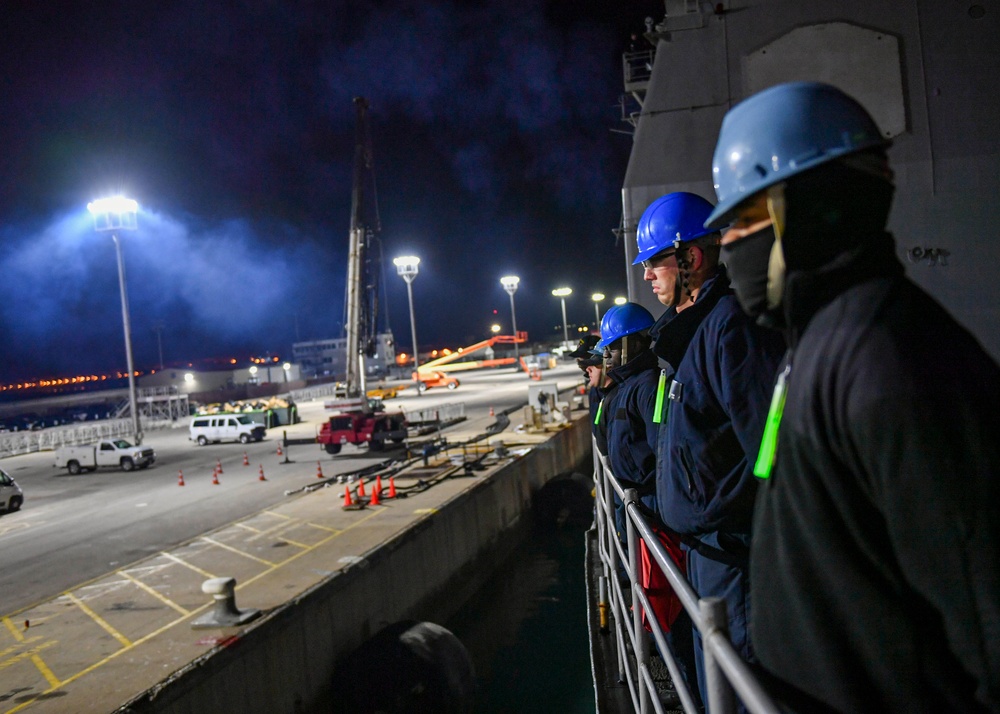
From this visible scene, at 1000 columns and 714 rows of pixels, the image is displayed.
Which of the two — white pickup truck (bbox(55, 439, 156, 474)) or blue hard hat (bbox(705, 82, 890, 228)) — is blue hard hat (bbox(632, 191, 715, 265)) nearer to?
blue hard hat (bbox(705, 82, 890, 228))

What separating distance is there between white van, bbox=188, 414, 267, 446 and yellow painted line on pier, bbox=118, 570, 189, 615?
20264 mm

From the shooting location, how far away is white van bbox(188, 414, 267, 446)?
30250 millimetres

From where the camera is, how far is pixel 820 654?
1.11 metres

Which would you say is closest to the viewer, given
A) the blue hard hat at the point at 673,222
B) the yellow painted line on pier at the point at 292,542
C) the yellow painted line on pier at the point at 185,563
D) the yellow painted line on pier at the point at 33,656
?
the blue hard hat at the point at 673,222

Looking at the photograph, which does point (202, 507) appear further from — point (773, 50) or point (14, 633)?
point (773, 50)

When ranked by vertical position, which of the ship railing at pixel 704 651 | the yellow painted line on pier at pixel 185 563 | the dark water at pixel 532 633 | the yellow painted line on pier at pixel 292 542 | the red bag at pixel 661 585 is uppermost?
the ship railing at pixel 704 651

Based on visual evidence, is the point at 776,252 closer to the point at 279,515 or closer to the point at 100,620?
the point at 100,620

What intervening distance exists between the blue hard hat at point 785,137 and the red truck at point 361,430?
22.9 m

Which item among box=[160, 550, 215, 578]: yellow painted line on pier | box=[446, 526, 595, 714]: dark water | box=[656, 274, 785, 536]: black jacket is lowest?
box=[446, 526, 595, 714]: dark water

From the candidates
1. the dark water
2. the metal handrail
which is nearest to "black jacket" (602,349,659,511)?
the dark water

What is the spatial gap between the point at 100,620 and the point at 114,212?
26011mm

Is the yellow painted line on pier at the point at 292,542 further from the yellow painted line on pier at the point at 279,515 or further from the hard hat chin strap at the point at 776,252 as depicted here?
the hard hat chin strap at the point at 776,252

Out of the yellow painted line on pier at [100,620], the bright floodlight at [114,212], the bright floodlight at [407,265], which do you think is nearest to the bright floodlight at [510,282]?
the bright floodlight at [407,265]

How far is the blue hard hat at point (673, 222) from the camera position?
12.8 feet
